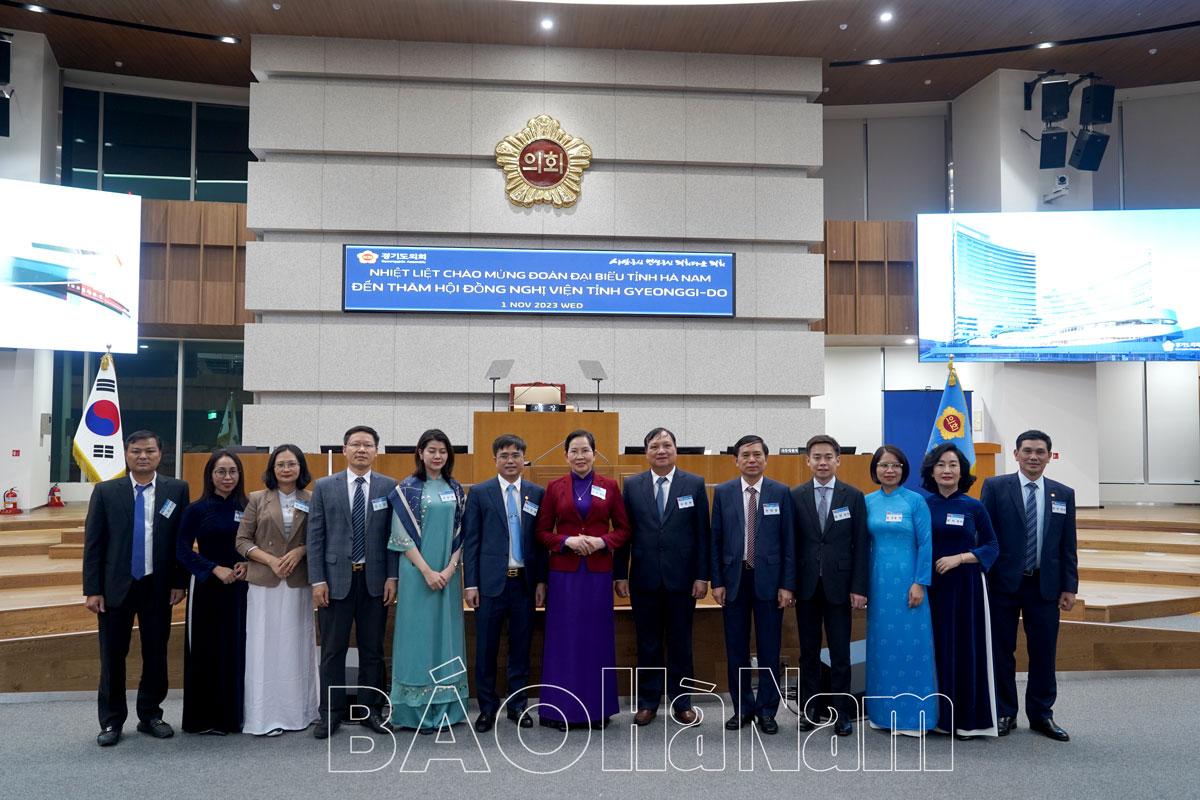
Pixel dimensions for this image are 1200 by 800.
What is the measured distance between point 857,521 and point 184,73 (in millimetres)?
9561

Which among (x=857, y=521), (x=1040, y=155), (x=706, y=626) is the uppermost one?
(x=1040, y=155)

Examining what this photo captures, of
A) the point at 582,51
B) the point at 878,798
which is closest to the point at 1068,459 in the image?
the point at 582,51

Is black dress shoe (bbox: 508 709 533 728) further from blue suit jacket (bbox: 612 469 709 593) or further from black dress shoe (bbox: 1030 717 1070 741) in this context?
black dress shoe (bbox: 1030 717 1070 741)

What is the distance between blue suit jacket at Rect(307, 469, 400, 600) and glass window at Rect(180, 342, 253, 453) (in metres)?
7.81

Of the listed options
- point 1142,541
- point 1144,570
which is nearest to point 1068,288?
point 1142,541

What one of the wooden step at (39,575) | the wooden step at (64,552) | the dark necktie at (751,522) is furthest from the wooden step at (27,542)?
the dark necktie at (751,522)

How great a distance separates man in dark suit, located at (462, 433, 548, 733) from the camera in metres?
4.00

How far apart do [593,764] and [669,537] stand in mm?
1033

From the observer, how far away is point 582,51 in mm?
9281

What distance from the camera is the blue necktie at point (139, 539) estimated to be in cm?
383

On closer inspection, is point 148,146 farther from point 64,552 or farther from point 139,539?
point 139,539

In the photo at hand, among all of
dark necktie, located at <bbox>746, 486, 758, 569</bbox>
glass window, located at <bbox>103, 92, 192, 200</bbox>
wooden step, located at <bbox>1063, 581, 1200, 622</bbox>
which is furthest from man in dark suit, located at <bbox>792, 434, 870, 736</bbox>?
glass window, located at <bbox>103, 92, 192, 200</bbox>

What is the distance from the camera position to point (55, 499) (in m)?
9.74

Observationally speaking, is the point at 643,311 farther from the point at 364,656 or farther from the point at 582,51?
the point at 364,656
